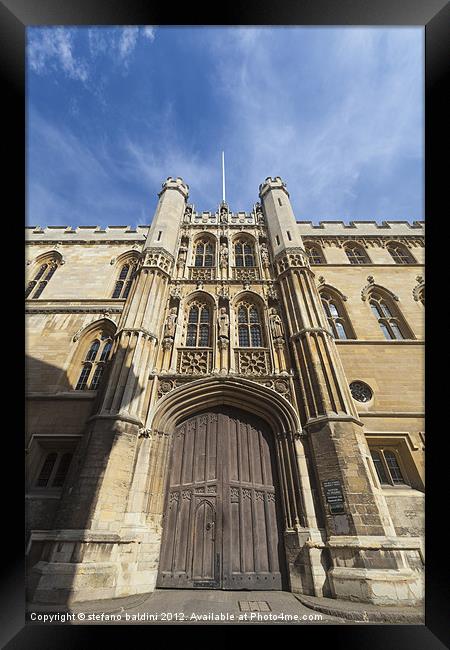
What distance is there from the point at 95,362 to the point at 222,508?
6.68 m

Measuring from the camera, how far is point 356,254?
15.8 m

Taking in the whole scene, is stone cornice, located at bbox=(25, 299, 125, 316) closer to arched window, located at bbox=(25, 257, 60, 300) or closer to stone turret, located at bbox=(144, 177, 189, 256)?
arched window, located at bbox=(25, 257, 60, 300)

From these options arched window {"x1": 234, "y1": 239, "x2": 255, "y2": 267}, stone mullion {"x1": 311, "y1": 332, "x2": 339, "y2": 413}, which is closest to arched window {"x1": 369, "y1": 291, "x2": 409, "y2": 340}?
stone mullion {"x1": 311, "y1": 332, "x2": 339, "y2": 413}

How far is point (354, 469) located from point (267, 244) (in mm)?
10992

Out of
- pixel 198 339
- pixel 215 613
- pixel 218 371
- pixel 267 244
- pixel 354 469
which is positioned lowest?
pixel 215 613

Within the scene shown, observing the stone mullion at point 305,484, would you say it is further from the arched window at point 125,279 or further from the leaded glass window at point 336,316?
the arched window at point 125,279

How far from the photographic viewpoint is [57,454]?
8.98 metres

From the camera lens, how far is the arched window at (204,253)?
584 inches

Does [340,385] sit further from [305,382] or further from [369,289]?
[369,289]

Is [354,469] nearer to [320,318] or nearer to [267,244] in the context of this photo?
[320,318]

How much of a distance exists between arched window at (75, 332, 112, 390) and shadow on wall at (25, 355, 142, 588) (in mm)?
361

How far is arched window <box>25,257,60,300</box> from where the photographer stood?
Answer: 1361 centimetres
